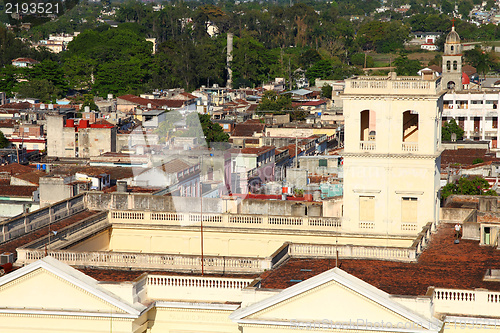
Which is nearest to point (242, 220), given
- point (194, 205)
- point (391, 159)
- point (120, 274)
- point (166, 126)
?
point (194, 205)

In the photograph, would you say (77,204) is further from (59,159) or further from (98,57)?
(98,57)

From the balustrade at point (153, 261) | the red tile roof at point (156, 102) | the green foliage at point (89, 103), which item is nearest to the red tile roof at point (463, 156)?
the balustrade at point (153, 261)

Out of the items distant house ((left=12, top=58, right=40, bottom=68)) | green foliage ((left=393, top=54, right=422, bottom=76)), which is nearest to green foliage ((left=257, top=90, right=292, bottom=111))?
green foliage ((left=393, top=54, right=422, bottom=76))

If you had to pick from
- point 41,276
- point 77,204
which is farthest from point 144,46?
point 41,276

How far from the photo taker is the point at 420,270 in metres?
24.2

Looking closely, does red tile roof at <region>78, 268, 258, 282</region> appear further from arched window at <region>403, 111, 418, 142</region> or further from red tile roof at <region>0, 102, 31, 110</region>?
red tile roof at <region>0, 102, 31, 110</region>

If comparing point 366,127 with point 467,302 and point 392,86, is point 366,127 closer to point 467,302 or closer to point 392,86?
point 392,86

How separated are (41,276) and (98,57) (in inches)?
4609

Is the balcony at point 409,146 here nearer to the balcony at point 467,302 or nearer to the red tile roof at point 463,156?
the balcony at point 467,302

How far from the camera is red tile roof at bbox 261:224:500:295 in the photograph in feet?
73.8

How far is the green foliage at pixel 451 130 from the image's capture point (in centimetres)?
7787

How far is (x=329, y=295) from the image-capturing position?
20.6 metres

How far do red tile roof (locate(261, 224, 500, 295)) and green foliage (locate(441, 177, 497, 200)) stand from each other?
604 inches

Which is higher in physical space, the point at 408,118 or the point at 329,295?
the point at 408,118
